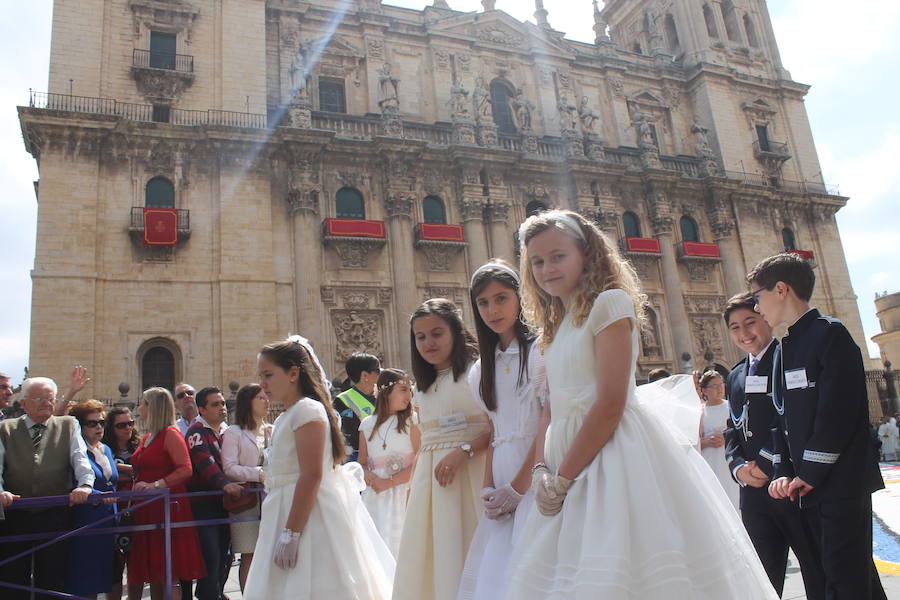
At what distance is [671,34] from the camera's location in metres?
32.5

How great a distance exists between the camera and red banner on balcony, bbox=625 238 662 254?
80.9 ft

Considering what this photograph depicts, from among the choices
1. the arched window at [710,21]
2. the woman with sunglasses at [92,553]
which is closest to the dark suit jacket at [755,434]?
the woman with sunglasses at [92,553]

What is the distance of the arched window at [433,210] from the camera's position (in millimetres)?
22641

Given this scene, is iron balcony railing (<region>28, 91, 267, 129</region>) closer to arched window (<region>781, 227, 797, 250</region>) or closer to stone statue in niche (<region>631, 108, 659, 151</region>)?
stone statue in niche (<region>631, 108, 659, 151</region>)

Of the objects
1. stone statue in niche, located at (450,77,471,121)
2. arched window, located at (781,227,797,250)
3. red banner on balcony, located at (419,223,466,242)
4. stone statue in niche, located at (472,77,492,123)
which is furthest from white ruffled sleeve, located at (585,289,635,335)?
arched window, located at (781,227,797,250)

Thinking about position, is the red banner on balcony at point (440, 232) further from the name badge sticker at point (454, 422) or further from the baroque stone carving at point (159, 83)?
the name badge sticker at point (454, 422)

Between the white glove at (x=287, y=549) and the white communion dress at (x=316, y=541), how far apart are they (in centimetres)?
4

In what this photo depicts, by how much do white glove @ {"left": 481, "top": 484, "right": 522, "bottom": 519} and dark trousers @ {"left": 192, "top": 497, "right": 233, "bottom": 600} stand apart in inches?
153

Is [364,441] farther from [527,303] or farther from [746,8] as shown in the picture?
[746,8]

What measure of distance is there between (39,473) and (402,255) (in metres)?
16.0

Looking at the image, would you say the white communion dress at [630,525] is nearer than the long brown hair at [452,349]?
Yes

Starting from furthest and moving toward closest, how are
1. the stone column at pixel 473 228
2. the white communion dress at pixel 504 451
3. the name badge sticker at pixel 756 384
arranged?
the stone column at pixel 473 228, the name badge sticker at pixel 756 384, the white communion dress at pixel 504 451

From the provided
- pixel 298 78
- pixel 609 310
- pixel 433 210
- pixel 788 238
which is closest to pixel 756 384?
pixel 609 310

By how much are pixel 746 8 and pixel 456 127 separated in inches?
763
